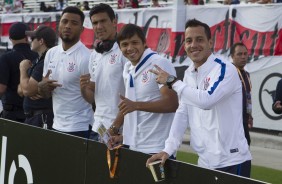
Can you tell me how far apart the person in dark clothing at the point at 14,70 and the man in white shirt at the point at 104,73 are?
5.91ft

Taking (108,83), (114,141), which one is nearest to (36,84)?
(108,83)

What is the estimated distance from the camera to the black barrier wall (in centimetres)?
516

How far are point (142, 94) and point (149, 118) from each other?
0.68 ft

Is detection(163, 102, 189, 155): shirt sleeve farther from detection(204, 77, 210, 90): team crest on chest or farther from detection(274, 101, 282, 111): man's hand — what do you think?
detection(274, 101, 282, 111): man's hand

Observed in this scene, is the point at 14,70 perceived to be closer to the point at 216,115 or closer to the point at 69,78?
the point at 69,78

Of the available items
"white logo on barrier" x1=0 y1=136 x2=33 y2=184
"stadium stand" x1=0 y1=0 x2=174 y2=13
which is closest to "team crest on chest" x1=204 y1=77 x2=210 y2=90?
"white logo on barrier" x1=0 y1=136 x2=33 y2=184

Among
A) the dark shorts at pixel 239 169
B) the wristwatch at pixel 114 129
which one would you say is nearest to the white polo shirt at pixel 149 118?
the wristwatch at pixel 114 129

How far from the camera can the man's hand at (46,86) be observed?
24.9 feet

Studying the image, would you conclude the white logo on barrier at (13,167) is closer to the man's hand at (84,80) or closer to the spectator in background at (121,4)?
the man's hand at (84,80)

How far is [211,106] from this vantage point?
18.3 feet

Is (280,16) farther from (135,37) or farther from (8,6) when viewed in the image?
(8,6)

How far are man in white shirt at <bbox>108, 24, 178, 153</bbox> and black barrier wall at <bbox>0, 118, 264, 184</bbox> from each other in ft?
1.13

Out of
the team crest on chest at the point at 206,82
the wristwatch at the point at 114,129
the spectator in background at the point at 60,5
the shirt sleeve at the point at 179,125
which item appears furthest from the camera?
the spectator in background at the point at 60,5

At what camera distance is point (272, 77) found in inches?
616
